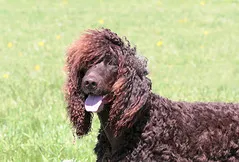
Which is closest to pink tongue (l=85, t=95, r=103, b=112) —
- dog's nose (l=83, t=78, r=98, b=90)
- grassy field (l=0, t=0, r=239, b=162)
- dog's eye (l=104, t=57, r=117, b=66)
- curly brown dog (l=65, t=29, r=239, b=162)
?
curly brown dog (l=65, t=29, r=239, b=162)

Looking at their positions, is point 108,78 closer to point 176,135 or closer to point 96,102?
point 96,102

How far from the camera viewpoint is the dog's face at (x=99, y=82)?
3693 mm

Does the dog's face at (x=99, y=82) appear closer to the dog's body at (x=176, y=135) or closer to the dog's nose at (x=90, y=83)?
the dog's nose at (x=90, y=83)

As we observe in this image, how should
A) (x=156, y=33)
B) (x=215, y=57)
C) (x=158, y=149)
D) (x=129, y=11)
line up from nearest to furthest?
(x=158, y=149), (x=215, y=57), (x=156, y=33), (x=129, y=11)

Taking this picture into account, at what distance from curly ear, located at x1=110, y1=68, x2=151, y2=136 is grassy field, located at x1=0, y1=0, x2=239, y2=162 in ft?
4.67

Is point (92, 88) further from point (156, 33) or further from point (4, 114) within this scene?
point (156, 33)

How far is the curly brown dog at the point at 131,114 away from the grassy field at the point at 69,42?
124cm

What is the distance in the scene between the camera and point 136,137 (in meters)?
3.96

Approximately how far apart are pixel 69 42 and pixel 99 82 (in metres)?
9.23

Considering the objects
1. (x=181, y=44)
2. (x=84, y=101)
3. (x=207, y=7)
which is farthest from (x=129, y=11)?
(x=84, y=101)

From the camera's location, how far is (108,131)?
3994mm

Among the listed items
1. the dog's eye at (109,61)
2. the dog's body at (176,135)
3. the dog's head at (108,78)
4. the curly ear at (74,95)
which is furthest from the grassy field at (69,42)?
the dog's eye at (109,61)

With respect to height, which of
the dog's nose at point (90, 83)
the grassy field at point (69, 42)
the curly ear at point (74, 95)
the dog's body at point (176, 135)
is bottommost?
the grassy field at point (69, 42)

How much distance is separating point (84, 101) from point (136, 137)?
46 cm
